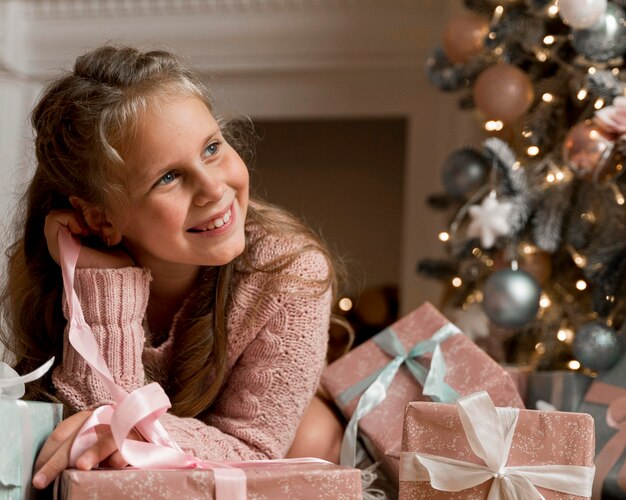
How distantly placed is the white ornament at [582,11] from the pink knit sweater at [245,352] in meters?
0.61

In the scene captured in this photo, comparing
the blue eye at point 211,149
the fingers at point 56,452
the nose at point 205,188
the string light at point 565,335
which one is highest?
the blue eye at point 211,149

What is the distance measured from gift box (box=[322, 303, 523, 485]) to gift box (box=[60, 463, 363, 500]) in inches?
11.8


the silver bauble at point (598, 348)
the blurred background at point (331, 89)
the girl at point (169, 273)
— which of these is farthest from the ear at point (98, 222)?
the blurred background at point (331, 89)

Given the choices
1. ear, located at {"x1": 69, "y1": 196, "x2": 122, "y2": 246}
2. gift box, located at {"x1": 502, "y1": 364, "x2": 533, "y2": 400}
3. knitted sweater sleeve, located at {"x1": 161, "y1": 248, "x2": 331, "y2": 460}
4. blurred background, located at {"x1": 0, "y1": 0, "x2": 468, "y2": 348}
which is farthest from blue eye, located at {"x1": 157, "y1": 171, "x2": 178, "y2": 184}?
blurred background, located at {"x1": 0, "y1": 0, "x2": 468, "y2": 348}

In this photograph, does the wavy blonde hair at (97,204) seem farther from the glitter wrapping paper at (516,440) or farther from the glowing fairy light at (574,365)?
the glowing fairy light at (574,365)

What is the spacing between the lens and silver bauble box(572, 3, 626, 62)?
5.08ft

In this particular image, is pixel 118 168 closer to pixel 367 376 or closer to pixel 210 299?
pixel 210 299

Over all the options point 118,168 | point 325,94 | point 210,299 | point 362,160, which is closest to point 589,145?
point 210,299

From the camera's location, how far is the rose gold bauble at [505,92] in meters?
1.70

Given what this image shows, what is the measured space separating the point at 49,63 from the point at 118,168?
1725 millimetres

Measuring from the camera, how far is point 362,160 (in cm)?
280

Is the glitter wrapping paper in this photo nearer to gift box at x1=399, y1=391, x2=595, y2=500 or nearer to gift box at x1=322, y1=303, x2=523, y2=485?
gift box at x1=399, y1=391, x2=595, y2=500

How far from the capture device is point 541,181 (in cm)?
171

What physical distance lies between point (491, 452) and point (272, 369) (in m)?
0.38
